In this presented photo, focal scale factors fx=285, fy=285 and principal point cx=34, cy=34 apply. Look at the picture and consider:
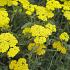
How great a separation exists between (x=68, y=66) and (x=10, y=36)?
568mm

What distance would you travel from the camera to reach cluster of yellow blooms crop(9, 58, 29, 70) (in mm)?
1963

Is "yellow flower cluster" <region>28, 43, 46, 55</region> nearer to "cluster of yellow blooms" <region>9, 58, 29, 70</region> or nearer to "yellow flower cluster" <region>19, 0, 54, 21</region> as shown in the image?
"cluster of yellow blooms" <region>9, 58, 29, 70</region>

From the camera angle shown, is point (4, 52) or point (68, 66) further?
point (68, 66)

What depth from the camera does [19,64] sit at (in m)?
1.98

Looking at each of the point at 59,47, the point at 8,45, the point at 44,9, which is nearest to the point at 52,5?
the point at 44,9

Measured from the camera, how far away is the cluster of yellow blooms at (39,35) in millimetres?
2012

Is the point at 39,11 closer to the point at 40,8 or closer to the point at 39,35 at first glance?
the point at 40,8

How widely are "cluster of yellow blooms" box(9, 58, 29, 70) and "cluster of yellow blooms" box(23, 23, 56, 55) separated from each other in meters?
0.14

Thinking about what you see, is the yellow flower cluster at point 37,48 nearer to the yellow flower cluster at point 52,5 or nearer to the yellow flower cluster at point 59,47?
the yellow flower cluster at point 59,47

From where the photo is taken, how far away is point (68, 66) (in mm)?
2266

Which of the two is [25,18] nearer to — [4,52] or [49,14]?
[49,14]

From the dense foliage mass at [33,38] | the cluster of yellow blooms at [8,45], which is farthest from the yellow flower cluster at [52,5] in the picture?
the cluster of yellow blooms at [8,45]

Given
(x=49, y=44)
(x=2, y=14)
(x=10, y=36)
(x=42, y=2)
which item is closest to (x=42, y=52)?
(x=49, y=44)

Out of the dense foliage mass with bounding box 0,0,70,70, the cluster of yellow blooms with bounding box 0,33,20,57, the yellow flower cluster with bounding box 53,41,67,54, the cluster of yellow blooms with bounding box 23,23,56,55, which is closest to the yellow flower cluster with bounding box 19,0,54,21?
the dense foliage mass with bounding box 0,0,70,70
